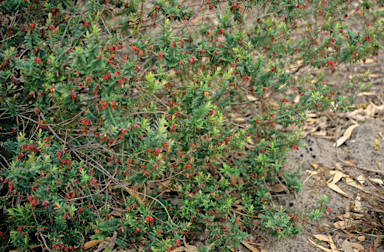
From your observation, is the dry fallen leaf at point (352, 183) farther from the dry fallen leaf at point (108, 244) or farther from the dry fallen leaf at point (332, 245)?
the dry fallen leaf at point (108, 244)

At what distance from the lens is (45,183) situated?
2.37 meters

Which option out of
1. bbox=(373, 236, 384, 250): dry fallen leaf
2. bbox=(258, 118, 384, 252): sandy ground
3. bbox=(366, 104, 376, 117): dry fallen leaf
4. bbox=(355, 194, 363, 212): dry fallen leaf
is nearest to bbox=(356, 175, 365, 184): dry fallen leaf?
bbox=(258, 118, 384, 252): sandy ground

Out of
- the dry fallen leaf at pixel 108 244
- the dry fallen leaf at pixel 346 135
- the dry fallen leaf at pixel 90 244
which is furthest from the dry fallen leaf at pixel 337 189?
the dry fallen leaf at pixel 90 244

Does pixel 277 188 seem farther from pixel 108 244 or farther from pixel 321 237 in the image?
pixel 108 244

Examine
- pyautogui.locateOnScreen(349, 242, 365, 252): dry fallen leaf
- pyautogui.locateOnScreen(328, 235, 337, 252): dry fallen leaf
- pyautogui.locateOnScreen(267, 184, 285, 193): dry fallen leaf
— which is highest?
pyautogui.locateOnScreen(267, 184, 285, 193): dry fallen leaf

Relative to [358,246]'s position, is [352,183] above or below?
above

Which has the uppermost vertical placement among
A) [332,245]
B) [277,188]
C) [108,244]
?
[108,244]

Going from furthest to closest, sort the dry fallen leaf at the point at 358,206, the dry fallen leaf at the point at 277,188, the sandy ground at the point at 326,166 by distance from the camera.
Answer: the dry fallen leaf at the point at 277,188
the dry fallen leaf at the point at 358,206
the sandy ground at the point at 326,166

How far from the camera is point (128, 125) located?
2152mm

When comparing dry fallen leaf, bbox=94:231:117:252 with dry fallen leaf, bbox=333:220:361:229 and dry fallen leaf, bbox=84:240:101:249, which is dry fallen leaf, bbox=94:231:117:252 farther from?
dry fallen leaf, bbox=333:220:361:229

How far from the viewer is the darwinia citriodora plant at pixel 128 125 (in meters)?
2.21

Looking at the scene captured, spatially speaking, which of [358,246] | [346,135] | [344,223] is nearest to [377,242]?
[358,246]

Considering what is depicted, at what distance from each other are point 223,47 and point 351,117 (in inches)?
95.5

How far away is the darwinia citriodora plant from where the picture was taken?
87.0 inches
